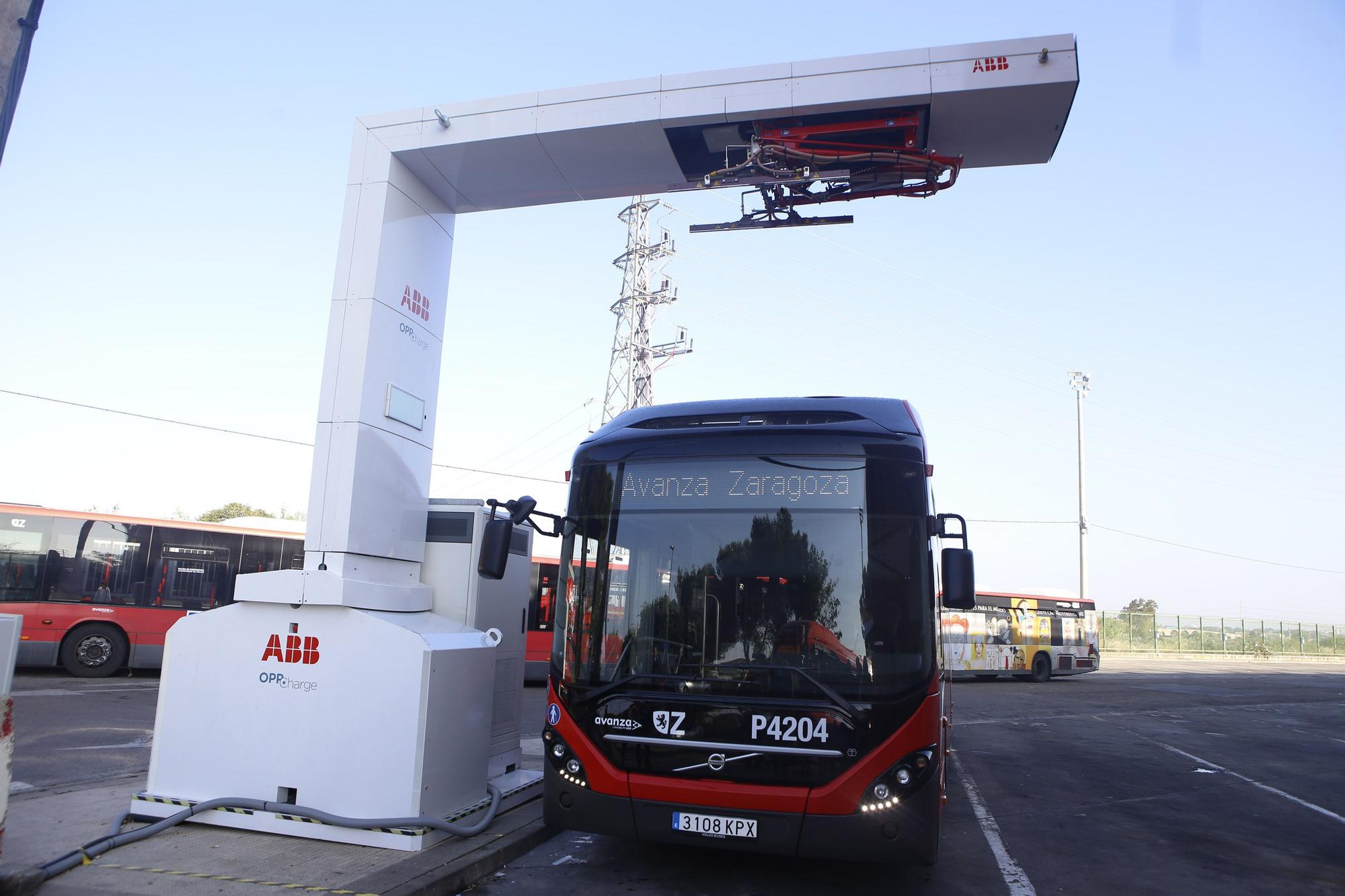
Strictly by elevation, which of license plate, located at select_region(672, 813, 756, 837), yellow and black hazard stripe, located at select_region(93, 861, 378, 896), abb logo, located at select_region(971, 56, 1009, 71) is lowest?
yellow and black hazard stripe, located at select_region(93, 861, 378, 896)

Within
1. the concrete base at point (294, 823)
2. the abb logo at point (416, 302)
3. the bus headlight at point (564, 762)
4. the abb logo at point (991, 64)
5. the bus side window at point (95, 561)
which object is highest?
the abb logo at point (991, 64)

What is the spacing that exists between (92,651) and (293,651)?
1343 cm

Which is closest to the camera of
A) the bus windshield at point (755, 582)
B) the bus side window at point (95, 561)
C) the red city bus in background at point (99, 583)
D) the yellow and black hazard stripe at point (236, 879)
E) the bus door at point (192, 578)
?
the yellow and black hazard stripe at point (236, 879)

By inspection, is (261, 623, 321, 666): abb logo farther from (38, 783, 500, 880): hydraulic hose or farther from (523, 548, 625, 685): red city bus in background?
(523, 548, 625, 685): red city bus in background

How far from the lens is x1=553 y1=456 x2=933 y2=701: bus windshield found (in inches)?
207

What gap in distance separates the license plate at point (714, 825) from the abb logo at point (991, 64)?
4.99 meters

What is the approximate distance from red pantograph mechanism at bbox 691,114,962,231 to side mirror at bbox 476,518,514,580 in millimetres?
2647

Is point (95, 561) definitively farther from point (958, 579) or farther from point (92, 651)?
point (958, 579)

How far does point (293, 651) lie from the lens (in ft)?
20.1

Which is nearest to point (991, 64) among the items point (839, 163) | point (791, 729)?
point (839, 163)

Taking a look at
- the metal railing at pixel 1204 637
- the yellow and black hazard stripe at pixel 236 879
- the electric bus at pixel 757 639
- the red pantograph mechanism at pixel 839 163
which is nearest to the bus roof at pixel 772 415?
the electric bus at pixel 757 639

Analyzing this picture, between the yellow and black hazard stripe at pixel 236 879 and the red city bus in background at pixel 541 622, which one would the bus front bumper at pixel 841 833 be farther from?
the red city bus in background at pixel 541 622

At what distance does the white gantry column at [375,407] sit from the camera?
638cm

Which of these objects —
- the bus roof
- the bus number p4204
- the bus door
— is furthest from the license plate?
the bus door
